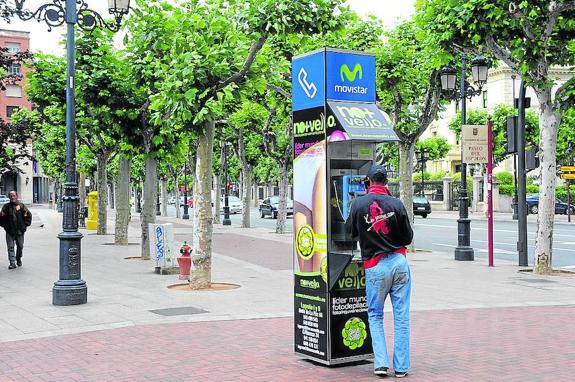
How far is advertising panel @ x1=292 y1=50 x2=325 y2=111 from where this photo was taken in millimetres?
7152

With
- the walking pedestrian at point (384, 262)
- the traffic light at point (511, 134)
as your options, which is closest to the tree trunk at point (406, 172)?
the traffic light at point (511, 134)

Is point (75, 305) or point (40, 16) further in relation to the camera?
point (40, 16)

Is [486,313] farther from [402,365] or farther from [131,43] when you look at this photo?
[131,43]

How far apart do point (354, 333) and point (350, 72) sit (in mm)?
2725

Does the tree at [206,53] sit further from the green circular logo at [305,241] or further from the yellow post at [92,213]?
the yellow post at [92,213]

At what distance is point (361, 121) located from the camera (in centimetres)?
701

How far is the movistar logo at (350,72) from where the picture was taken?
7223 millimetres

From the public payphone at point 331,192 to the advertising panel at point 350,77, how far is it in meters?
0.01

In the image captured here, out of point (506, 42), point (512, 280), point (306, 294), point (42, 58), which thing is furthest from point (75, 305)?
point (42, 58)

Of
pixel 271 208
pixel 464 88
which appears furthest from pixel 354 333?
pixel 271 208

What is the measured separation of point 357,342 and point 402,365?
25.3 inches

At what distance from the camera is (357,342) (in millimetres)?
7141

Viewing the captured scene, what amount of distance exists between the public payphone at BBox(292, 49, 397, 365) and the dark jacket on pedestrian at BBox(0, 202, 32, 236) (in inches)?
464

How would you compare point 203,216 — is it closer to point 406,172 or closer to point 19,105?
point 406,172
